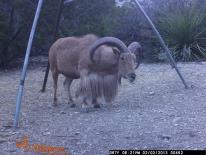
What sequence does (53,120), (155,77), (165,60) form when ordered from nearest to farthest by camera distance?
(53,120) → (155,77) → (165,60)

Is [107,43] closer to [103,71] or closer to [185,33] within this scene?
[103,71]

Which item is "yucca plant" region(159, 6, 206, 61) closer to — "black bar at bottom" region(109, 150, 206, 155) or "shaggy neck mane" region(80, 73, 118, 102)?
"shaggy neck mane" region(80, 73, 118, 102)

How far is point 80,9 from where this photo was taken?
18719 millimetres

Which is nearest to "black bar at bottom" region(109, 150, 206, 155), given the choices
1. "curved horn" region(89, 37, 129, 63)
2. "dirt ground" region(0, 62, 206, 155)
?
"dirt ground" region(0, 62, 206, 155)

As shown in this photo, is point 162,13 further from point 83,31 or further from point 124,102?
point 124,102

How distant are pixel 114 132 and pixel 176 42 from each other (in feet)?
35.6

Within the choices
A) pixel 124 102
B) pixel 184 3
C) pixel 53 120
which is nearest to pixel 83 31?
pixel 184 3

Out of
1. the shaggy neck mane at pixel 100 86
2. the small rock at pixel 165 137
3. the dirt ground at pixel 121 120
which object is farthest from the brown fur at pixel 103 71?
the small rock at pixel 165 137

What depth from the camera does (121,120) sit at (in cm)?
894

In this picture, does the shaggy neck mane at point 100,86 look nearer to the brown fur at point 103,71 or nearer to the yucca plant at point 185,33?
the brown fur at point 103,71

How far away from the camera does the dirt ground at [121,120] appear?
7484mm

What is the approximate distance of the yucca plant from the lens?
59.4 feet

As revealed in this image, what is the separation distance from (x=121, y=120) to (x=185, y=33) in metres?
9.90

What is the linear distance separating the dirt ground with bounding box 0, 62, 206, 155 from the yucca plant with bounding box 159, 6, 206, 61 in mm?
4471
